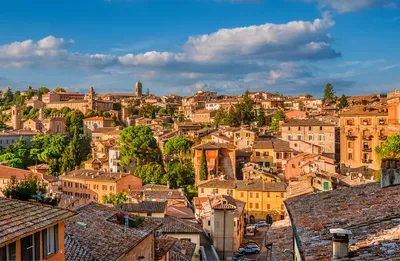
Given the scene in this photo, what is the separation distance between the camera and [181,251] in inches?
811

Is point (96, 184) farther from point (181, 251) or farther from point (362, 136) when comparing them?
point (181, 251)

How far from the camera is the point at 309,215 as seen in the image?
12008mm

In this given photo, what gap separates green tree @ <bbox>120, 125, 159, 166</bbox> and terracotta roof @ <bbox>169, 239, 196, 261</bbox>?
44.1 m

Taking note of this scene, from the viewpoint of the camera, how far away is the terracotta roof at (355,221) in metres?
7.34

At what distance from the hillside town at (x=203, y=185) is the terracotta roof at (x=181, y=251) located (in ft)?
0.33

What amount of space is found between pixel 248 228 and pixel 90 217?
3294 cm

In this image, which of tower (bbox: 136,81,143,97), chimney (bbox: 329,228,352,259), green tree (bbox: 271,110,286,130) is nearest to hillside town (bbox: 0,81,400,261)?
chimney (bbox: 329,228,352,259)

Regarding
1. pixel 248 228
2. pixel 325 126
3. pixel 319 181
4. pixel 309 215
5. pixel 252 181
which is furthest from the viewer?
pixel 325 126

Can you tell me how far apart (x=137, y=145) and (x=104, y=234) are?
51940 mm

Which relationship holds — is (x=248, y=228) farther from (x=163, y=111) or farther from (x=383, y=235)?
(x=163, y=111)

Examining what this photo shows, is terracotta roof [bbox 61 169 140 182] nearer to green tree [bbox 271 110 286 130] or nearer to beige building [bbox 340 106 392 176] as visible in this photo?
beige building [bbox 340 106 392 176]

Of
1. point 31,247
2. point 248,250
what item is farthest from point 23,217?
point 248,250

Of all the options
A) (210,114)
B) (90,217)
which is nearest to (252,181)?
(90,217)

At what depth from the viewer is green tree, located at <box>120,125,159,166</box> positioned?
65.6 m
